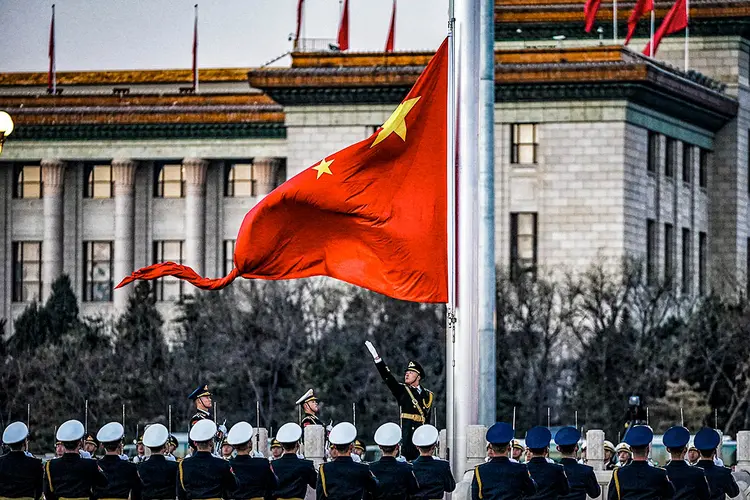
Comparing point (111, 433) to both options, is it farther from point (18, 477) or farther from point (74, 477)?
point (18, 477)

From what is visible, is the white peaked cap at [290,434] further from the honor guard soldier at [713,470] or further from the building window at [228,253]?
the building window at [228,253]

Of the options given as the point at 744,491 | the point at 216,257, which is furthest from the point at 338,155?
the point at 216,257

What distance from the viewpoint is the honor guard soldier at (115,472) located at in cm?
2566

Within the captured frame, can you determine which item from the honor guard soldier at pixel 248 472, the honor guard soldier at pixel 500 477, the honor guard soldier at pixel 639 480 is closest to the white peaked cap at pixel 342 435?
the honor guard soldier at pixel 248 472

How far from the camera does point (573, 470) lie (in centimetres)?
2534

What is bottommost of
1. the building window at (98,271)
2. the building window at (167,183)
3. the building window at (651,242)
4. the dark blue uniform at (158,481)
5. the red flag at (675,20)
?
the dark blue uniform at (158,481)

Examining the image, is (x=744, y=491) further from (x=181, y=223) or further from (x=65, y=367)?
(x=181, y=223)

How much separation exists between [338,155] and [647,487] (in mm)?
7329

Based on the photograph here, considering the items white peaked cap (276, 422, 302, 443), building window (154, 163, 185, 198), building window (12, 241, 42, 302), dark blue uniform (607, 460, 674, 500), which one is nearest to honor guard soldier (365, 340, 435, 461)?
white peaked cap (276, 422, 302, 443)

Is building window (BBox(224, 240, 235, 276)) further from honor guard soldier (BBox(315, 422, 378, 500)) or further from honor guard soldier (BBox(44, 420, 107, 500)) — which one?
honor guard soldier (BBox(315, 422, 378, 500))

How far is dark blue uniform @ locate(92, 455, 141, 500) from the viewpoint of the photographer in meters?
25.6

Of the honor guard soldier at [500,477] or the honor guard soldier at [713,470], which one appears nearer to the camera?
the honor guard soldier at [500,477]

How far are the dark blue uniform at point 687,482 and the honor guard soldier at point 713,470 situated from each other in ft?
2.43

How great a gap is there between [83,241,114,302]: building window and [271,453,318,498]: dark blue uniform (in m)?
65.3
